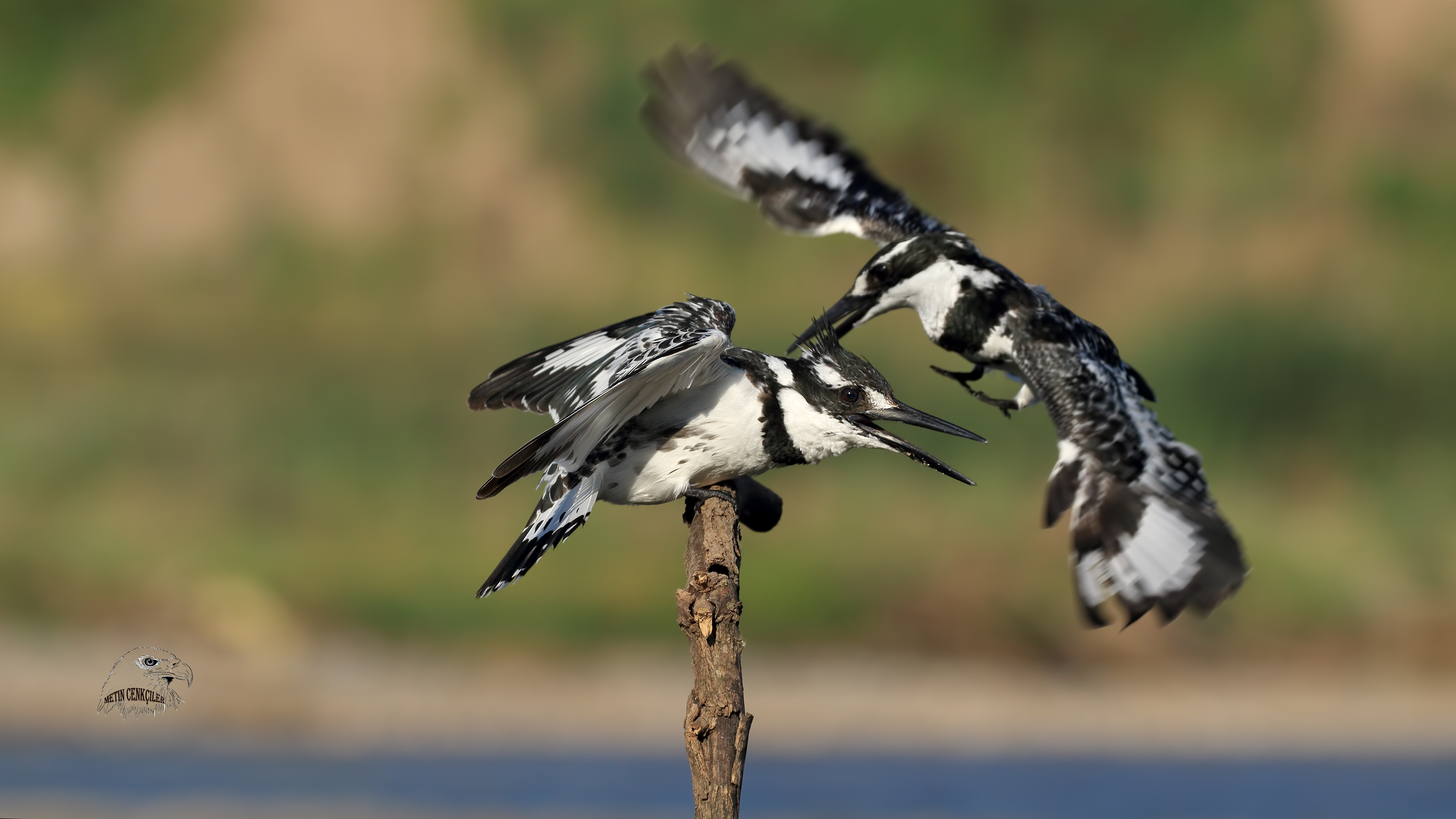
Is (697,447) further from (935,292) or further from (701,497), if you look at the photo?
(935,292)

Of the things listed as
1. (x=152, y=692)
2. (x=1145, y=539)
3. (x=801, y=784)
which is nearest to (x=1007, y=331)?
(x=1145, y=539)

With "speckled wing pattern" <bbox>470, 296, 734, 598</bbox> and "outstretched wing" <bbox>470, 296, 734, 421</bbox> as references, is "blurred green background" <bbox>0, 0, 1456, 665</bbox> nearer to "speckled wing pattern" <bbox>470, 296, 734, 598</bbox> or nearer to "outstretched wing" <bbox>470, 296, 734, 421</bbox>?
"speckled wing pattern" <bbox>470, 296, 734, 598</bbox>

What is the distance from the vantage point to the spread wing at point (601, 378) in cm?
496

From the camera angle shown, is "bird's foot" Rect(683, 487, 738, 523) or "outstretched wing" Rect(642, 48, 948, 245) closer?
"bird's foot" Rect(683, 487, 738, 523)

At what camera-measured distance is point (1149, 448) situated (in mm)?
5023

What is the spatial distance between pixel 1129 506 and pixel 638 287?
14.0 m

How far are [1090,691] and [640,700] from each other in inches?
154

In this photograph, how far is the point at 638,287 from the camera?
18.6 m

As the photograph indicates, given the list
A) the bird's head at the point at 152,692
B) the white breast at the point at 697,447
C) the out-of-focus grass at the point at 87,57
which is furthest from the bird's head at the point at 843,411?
the out-of-focus grass at the point at 87,57

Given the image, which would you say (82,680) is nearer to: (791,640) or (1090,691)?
(791,640)

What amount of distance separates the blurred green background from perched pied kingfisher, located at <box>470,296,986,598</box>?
1012cm

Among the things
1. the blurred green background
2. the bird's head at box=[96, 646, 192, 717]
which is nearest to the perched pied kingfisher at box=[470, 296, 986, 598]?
the bird's head at box=[96, 646, 192, 717]

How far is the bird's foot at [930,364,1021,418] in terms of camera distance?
597 centimetres

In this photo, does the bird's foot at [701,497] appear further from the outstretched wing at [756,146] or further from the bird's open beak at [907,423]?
the outstretched wing at [756,146]
